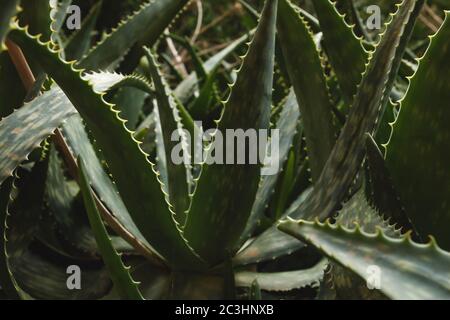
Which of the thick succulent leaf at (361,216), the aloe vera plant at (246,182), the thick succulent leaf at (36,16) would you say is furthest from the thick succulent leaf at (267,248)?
the thick succulent leaf at (36,16)

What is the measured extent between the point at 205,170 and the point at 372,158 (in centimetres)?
16

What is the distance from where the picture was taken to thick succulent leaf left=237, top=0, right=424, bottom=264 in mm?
659

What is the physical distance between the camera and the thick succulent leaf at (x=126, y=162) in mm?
585

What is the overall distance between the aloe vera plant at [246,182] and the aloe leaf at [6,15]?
136mm

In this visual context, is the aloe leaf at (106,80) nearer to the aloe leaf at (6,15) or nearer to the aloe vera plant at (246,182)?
the aloe vera plant at (246,182)

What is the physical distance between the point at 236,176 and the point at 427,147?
181mm

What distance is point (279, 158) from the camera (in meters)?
0.87

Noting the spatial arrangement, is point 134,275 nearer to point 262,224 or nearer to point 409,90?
point 262,224

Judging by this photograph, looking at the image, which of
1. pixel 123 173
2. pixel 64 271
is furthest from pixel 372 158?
pixel 64 271

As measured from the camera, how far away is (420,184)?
66 centimetres

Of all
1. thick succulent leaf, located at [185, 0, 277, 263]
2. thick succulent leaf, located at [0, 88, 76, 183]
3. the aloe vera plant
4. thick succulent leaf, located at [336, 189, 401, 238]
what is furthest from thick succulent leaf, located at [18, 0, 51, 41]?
thick succulent leaf, located at [336, 189, 401, 238]

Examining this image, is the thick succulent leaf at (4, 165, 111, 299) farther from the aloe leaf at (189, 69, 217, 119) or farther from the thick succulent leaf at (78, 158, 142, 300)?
the aloe leaf at (189, 69, 217, 119)

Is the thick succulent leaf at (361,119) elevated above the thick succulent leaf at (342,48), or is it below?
below

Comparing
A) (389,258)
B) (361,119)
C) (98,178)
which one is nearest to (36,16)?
(98,178)
